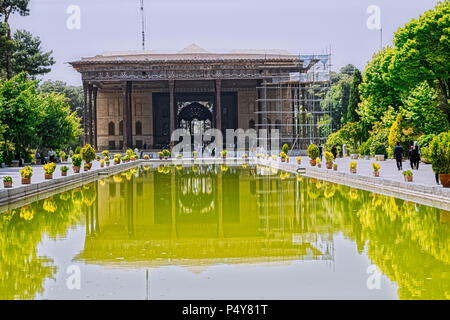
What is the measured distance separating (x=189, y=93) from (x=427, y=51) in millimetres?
29470

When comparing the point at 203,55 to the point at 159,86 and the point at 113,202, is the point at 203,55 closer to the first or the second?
the point at 159,86

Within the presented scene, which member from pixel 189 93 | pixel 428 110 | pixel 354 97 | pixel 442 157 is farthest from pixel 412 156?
pixel 189 93

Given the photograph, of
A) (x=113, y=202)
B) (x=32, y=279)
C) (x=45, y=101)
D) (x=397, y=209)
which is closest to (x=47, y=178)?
(x=113, y=202)

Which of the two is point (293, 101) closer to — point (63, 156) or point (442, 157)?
point (63, 156)

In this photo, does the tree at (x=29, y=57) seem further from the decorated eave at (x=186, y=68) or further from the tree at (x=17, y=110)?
the tree at (x=17, y=110)

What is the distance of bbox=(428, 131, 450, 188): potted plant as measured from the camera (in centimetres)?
1356

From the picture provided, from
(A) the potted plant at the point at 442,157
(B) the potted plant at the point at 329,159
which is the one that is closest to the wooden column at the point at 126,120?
(B) the potted plant at the point at 329,159

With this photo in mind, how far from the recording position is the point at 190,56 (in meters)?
48.9

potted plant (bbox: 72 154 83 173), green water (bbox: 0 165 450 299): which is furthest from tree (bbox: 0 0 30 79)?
green water (bbox: 0 165 450 299)

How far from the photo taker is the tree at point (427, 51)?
23516 mm

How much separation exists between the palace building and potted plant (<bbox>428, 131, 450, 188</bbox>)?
2815cm

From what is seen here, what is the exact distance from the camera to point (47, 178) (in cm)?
1844

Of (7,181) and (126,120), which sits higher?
(126,120)

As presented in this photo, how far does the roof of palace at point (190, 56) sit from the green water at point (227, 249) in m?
33.4
